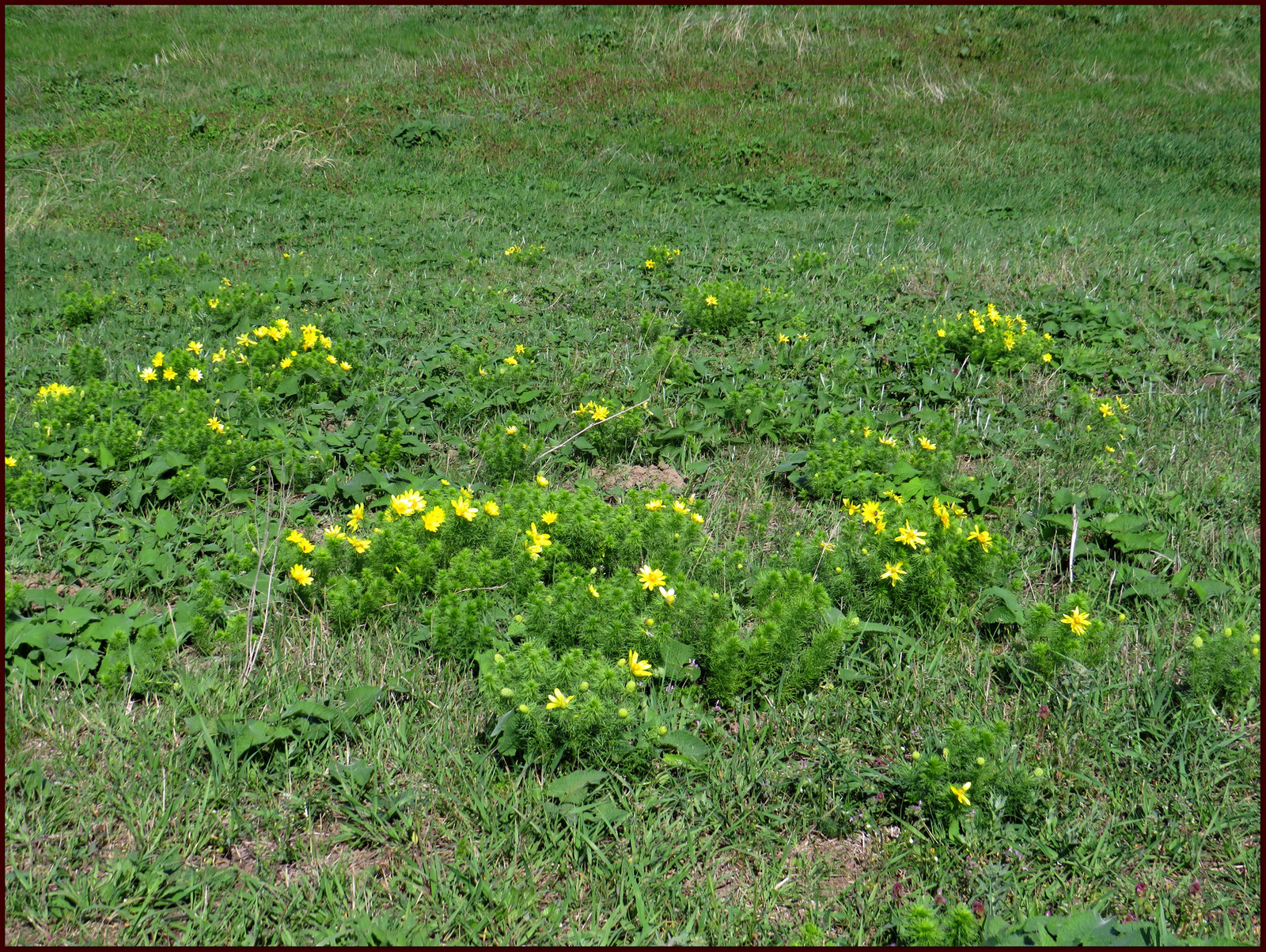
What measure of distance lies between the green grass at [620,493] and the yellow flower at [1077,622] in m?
0.12

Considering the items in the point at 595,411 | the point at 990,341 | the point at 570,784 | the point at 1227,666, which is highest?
the point at 990,341

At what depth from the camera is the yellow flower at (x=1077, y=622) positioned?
2.50 meters

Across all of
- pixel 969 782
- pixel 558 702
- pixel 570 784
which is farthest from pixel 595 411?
pixel 969 782

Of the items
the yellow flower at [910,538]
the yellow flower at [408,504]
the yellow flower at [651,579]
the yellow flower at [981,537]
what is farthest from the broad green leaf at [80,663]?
the yellow flower at [981,537]

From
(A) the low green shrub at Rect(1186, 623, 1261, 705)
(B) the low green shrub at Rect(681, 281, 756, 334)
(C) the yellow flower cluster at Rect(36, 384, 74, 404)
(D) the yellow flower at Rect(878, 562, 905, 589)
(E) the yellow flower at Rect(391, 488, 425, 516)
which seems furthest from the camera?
(B) the low green shrub at Rect(681, 281, 756, 334)

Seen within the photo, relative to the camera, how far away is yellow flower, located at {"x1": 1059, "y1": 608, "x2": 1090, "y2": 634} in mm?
2500

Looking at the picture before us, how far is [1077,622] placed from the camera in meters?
2.52

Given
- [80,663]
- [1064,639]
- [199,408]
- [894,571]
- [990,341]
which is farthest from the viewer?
[990,341]

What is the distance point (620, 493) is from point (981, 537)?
1495 millimetres

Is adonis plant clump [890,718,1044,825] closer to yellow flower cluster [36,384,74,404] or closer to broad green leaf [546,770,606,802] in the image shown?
broad green leaf [546,770,606,802]

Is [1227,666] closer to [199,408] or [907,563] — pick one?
[907,563]

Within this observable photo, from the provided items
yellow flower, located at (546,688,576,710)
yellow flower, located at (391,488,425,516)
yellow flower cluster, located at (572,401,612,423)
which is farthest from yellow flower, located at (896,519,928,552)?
yellow flower, located at (391,488,425,516)

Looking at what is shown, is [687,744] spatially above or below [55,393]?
below

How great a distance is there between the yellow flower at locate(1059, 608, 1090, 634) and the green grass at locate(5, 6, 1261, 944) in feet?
0.39
